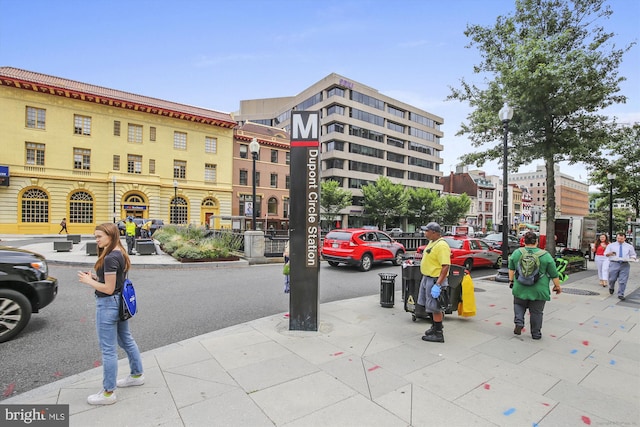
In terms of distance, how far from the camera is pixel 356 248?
12.6 metres

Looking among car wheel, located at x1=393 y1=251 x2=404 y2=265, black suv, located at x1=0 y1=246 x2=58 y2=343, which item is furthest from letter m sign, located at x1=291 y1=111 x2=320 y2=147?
car wheel, located at x1=393 y1=251 x2=404 y2=265

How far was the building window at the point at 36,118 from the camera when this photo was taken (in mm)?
31016

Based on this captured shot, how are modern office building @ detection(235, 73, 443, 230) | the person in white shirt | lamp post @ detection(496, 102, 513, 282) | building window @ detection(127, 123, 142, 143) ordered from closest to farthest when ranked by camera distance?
the person in white shirt
lamp post @ detection(496, 102, 513, 282)
building window @ detection(127, 123, 142, 143)
modern office building @ detection(235, 73, 443, 230)

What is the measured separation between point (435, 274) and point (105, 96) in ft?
130

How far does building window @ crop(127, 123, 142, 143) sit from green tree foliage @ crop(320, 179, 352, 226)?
75.0 feet

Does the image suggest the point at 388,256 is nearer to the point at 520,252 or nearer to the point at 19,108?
the point at 520,252

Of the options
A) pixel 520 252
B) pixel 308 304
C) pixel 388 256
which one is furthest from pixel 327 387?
pixel 388 256

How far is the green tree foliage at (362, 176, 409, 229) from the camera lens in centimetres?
4950

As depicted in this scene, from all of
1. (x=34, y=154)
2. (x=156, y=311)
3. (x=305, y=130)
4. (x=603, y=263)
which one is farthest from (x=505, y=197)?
(x=34, y=154)

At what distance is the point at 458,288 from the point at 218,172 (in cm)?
3963

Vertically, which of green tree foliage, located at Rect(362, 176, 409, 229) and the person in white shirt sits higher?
green tree foliage, located at Rect(362, 176, 409, 229)

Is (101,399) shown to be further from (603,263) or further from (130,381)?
(603,263)

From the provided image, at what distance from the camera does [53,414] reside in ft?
9.95

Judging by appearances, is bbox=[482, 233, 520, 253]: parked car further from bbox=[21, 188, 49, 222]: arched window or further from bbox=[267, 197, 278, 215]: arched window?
bbox=[21, 188, 49, 222]: arched window
